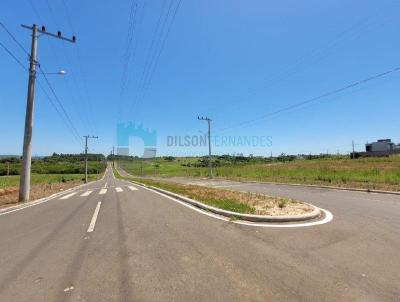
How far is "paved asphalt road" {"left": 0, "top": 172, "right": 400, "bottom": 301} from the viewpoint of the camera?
3.64 meters

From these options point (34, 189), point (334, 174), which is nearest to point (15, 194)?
point (34, 189)

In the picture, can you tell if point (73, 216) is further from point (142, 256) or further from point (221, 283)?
point (221, 283)

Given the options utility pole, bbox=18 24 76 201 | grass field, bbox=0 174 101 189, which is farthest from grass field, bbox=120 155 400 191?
grass field, bbox=0 174 101 189

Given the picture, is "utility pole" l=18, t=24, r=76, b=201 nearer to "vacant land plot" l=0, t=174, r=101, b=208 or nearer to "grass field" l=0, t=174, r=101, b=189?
"vacant land plot" l=0, t=174, r=101, b=208

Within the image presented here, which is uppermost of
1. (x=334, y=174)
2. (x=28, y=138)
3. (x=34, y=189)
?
(x=28, y=138)

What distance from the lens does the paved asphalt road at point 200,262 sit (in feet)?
11.9

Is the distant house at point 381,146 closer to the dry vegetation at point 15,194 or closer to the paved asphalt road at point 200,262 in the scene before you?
the dry vegetation at point 15,194

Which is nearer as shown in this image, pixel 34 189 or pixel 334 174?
pixel 34 189

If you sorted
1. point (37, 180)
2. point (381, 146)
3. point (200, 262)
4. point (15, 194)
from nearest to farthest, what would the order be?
point (200, 262)
point (15, 194)
point (37, 180)
point (381, 146)

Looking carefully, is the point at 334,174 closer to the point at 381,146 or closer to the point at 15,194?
the point at 15,194

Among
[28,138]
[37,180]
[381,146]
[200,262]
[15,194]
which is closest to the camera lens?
[200,262]

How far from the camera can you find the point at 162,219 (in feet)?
27.8

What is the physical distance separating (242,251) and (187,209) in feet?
16.9

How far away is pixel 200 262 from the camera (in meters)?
4.71
